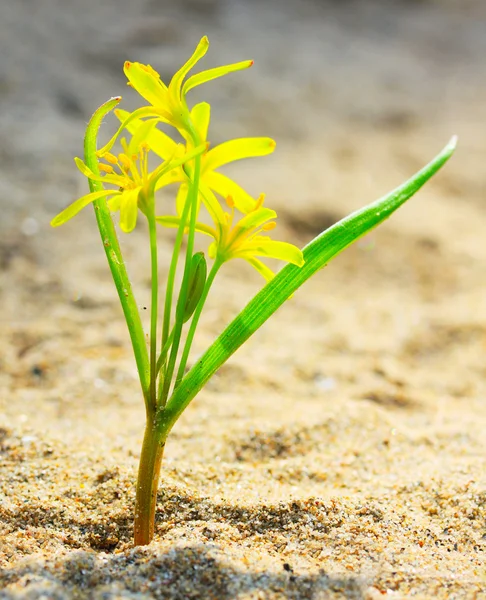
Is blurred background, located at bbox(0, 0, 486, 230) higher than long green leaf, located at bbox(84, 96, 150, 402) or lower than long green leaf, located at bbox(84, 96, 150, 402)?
higher

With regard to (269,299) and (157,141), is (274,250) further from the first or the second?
(157,141)

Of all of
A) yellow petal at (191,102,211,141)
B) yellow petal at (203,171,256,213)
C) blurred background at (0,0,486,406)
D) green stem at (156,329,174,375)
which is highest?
blurred background at (0,0,486,406)

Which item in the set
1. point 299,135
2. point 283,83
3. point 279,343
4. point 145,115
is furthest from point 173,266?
point 283,83

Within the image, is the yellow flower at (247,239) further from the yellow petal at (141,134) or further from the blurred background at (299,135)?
the blurred background at (299,135)

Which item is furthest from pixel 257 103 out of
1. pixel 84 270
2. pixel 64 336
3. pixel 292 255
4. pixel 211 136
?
pixel 292 255

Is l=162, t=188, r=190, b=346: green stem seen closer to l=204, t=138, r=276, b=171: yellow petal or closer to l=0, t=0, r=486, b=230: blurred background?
l=204, t=138, r=276, b=171: yellow petal

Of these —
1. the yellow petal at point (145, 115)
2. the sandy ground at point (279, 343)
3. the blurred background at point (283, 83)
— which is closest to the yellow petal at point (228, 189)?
the yellow petal at point (145, 115)

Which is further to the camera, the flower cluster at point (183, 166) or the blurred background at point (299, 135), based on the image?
the blurred background at point (299, 135)

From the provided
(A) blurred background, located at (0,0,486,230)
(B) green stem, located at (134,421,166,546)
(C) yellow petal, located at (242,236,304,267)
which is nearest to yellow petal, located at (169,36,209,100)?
(C) yellow petal, located at (242,236,304,267)
